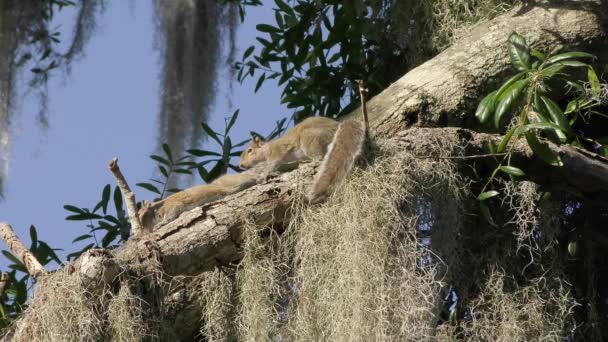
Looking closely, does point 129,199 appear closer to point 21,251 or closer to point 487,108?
point 21,251

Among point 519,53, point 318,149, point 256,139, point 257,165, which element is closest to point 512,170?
point 519,53

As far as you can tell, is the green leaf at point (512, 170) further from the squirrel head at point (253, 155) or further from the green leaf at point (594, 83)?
the squirrel head at point (253, 155)

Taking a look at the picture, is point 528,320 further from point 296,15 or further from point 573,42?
point 296,15

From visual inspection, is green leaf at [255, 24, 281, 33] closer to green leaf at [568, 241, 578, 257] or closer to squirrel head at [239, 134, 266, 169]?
squirrel head at [239, 134, 266, 169]

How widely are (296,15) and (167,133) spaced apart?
101 cm

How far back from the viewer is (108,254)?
3871 millimetres

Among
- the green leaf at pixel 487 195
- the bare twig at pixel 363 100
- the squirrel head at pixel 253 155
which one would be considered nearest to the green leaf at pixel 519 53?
the green leaf at pixel 487 195

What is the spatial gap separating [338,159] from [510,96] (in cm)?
73

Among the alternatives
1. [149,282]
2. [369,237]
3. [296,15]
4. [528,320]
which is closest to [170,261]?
[149,282]

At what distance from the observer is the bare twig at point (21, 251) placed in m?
3.95

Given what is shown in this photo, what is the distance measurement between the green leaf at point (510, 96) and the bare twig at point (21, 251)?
6.07 ft

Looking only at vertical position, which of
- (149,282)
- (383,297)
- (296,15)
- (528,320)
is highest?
(296,15)

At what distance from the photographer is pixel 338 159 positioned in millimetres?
3943

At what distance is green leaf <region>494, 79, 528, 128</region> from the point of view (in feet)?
13.4
